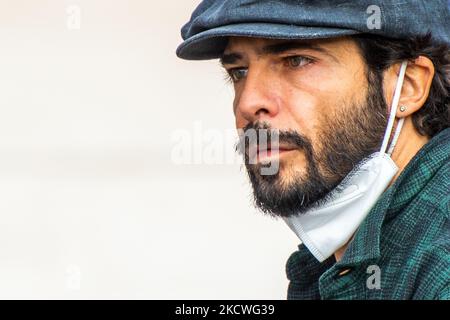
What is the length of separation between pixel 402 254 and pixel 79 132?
12.4 feet

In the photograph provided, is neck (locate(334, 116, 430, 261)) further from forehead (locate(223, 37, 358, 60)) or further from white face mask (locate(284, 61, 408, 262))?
forehead (locate(223, 37, 358, 60))

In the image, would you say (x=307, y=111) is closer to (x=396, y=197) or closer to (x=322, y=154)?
(x=322, y=154)

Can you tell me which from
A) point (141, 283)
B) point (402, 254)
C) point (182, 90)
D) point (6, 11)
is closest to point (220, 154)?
point (182, 90)

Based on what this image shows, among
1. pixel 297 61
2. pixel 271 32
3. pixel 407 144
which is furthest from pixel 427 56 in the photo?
pixel 271 32

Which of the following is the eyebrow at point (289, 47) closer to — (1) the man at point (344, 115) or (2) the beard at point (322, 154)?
(1) the man at point (344, 115)

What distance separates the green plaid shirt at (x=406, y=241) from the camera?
6.60ft

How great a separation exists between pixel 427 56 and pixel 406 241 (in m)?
0.55

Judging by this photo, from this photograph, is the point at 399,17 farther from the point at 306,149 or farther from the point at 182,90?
the point at 182,90

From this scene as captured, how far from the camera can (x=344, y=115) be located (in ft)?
7.86

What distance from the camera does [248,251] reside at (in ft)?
18.1

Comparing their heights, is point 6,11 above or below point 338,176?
above

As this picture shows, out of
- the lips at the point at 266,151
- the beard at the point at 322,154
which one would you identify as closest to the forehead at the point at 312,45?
the beard at the point at 322,154

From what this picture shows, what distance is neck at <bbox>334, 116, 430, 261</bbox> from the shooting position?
242cm

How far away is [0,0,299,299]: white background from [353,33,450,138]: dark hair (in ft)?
9.92
